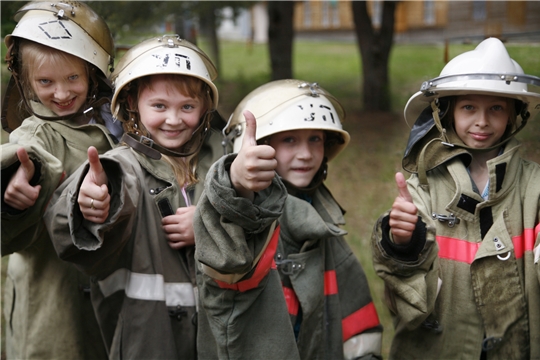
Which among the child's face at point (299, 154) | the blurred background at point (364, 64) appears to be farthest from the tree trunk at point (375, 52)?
the child's face at point (299, 154)

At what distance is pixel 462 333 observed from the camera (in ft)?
11.0

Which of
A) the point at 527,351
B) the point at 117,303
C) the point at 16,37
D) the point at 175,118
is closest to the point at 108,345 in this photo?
the point at 117,303

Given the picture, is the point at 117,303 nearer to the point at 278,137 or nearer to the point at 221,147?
the point at 221,147

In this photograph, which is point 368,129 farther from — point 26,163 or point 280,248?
point 26,163

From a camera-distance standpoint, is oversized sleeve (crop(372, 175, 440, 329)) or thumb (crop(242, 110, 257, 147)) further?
oversized sleeve (crop(372, 175, 440, 329))

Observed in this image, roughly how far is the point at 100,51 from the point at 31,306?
150 centimetres

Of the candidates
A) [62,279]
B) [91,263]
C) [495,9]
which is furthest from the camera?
[495,9]

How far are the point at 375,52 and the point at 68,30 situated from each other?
6.91 meters

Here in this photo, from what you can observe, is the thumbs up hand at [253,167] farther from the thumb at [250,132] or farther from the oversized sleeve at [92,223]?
the oversized sleeve at [92,223]

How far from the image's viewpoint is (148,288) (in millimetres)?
3174

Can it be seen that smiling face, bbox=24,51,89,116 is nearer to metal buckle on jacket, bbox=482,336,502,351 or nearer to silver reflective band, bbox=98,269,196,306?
silver reflective band, bbox=98,269,196,306

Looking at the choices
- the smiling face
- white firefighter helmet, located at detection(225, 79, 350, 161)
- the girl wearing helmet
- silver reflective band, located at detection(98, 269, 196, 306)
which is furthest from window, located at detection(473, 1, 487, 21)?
silver reflective band, located at detection(98, 269, 196, 306)

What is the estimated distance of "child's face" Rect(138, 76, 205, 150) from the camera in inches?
134

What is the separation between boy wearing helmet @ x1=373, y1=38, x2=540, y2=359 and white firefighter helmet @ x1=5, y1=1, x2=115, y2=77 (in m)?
1.86
